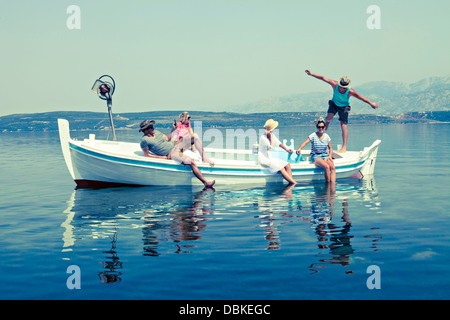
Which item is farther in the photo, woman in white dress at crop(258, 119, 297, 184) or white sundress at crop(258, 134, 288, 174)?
white sundress at crop(258, 134, 288, 174)

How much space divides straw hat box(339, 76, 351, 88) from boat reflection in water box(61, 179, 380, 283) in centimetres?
382

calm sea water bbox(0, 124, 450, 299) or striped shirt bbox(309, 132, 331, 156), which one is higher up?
striped shirt bbox(309, 132, 331, 156)

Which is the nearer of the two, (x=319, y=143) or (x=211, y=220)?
(x=211, y=220)

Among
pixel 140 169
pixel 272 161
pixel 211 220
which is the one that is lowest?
pixel 211 220

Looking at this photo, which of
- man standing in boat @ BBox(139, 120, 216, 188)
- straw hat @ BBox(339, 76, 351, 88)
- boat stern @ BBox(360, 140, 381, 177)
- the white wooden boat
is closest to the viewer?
man standing in boat @ BBox(139, 120, 216, 188)

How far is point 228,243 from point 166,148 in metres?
7.66

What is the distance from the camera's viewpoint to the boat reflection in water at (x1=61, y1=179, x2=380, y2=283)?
9.22 meters

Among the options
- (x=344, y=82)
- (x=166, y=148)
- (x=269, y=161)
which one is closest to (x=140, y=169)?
(x=166, y=148)

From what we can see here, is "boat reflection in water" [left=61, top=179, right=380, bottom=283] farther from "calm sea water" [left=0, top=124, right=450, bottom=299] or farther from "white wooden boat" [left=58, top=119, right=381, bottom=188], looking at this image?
"white wooden boat" [left=58, top=119, right=381, bottom=188]

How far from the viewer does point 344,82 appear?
17.5 meters

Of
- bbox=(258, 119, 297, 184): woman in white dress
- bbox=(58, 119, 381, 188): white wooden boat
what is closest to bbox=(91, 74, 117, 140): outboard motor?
bbox=(58, 119, 381, 188): white wooden boat

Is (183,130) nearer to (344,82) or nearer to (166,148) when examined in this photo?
(166,148)

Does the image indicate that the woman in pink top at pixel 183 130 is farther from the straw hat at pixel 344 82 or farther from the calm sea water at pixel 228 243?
the straw hat at pixel 344 82

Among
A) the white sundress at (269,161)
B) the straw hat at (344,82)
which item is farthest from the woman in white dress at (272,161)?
the straw hat at (344,82)
